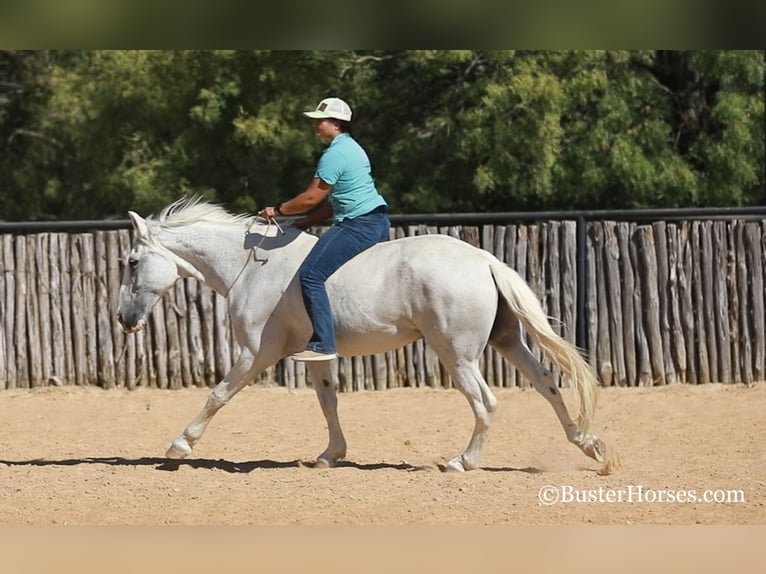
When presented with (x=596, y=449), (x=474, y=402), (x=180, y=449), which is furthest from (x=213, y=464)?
(x=596, y=449)

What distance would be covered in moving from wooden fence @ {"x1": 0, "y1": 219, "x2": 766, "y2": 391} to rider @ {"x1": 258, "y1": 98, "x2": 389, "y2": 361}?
3.62 meters

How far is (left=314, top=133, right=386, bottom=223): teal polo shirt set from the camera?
7.52 metres

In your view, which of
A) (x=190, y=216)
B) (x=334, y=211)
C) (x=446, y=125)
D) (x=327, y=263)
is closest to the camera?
(x=327, y=263)

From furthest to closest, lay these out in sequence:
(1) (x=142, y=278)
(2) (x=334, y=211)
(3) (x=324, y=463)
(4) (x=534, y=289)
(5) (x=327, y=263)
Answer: (4) (x=534, y=289)
(1) (x=142, y=278)
(3) (x=324, y=463)
(2) (x=334, y=211)
(5) (x=327, y=263)

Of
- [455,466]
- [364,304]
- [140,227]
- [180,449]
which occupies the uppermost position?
[140,227]

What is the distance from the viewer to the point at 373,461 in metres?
8.34

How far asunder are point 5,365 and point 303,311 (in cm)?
514

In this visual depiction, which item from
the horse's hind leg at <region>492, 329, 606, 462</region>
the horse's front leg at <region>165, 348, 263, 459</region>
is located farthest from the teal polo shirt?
the horse's hind leg at <region>492, 329, 606, 462</region>

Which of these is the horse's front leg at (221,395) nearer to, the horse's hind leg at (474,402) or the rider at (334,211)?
the rider at (334,211)

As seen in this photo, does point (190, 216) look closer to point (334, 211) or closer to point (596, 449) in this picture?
point (334, 211)

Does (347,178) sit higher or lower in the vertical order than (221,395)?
higher

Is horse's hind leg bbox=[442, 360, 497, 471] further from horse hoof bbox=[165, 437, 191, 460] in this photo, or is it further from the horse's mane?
the horse's mane

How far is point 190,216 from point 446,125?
7510 mm

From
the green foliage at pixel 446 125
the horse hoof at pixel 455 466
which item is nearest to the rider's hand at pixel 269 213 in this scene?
the horse hoof at pixel 455 466
